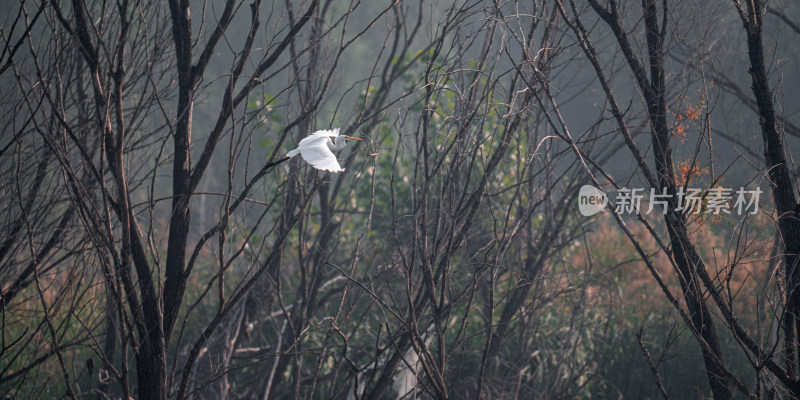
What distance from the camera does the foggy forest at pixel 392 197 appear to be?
1.48 metres

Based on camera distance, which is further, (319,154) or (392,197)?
(392,197)

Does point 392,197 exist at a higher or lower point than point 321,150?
lower


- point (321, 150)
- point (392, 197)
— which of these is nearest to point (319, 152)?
point (321, 150)

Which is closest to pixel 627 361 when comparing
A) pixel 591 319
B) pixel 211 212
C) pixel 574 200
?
pixel 591 319

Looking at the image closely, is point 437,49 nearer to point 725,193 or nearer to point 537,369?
point 725,193

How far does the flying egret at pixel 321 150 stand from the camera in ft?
4.78

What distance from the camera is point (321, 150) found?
Answer: 1529 millimetres

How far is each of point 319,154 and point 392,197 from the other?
26 cm

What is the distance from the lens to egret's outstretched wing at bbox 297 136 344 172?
146cm

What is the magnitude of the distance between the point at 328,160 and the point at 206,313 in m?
3.63

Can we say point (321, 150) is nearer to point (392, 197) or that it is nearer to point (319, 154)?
point (319, 154)

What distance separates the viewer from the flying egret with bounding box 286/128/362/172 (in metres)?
1.46

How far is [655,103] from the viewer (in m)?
1.90

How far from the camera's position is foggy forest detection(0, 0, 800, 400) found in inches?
58.3
